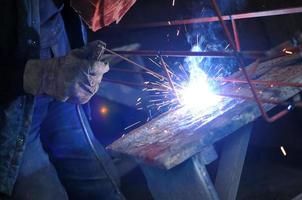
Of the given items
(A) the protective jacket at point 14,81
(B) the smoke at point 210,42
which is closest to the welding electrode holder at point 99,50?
(A) the protective jacket at point 14,81

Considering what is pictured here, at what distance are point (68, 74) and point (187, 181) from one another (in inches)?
33.8

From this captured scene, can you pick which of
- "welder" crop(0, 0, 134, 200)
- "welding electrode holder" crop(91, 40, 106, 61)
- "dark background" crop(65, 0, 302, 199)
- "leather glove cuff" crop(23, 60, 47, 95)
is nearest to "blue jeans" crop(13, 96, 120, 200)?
"welder" crop(0, 0, 134, 200)

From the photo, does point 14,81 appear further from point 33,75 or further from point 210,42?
point 210,42

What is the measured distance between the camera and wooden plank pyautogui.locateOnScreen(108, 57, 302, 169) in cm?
176

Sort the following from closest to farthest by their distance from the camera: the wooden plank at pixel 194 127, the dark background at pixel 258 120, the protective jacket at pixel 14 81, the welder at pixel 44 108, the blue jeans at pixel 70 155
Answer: the wooden plank at pixel 194 127, the welder at pixel 44 108, the protective jacket at pixel 14 81, the blue jeans at pixel 70 155, the dark background at pixel 258 120

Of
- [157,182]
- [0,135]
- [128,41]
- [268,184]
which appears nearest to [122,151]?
[157,182]

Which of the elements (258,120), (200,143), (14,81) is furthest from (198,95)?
(258,120)

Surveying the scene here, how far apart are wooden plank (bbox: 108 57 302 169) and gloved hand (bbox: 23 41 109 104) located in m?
0.41

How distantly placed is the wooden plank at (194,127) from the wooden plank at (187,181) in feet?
0.33

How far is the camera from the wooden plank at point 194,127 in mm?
1757

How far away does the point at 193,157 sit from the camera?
1.78 m

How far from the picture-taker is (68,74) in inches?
80.4

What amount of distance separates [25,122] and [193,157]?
1108 mm

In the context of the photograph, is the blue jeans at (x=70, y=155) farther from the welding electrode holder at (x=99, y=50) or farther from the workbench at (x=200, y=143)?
the welding electrode holder at (x=99, y=50)
